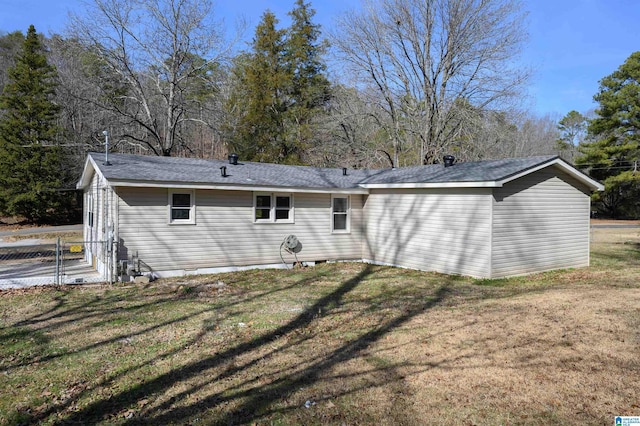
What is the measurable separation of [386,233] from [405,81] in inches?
531

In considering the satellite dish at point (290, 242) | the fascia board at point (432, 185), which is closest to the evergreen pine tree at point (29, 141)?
the satellite dish at point (290, 242)

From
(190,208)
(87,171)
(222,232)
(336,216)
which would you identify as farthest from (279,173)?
(87,171)

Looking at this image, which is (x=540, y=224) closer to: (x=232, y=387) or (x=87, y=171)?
(x=232, y=387)

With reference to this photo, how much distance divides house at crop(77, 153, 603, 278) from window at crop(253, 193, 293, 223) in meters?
0.03

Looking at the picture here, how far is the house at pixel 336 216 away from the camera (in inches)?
410

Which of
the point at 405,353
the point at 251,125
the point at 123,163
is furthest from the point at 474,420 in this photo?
the point at 251,125

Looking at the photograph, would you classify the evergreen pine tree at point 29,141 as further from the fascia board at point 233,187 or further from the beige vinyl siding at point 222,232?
the fascia board at point 233,187

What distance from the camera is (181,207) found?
1104 centimetres

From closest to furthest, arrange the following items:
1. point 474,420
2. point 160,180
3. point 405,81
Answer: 1. point 474,420
2. point 160,180
3. point 405,81

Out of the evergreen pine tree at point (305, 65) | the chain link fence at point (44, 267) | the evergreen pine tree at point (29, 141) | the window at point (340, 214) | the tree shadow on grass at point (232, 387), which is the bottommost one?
the tree shadow on grass at point (232, 387)

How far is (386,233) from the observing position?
13.2m

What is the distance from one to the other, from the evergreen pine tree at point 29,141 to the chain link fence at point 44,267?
1127cm

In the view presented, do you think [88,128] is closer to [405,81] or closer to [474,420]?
[405,81]

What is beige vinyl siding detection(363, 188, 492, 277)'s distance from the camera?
10.6 meters
